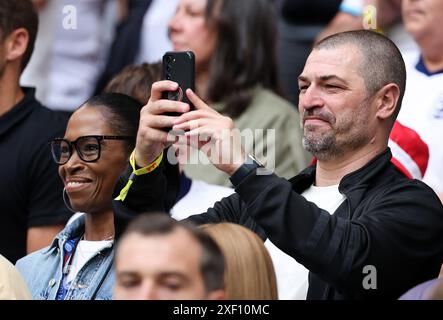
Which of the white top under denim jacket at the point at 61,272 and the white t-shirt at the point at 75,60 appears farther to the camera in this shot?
the white t-shirt at the point at 75,60

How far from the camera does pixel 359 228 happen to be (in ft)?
12.5

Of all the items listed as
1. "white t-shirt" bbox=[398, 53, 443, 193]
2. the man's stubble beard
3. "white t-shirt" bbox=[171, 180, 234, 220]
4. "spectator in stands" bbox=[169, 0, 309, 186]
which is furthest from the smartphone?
"spectator in stands" bbox=[169, 0, 309, 186]

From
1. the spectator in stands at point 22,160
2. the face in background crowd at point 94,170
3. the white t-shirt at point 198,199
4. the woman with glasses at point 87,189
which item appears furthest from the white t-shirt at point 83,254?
the spectator in stands at point 22,160

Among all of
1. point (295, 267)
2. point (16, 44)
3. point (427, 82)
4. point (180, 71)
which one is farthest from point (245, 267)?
point (16, 44)

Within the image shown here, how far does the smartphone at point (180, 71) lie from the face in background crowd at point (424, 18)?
1552mm

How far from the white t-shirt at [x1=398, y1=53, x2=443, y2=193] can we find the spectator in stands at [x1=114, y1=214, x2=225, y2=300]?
1.90 metres

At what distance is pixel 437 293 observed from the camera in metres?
3.39

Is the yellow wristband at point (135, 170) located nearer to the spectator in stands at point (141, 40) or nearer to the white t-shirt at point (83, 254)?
the white t-shirt at point (83, 254)

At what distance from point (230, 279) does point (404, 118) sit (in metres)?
1.82

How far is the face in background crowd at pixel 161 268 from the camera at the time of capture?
3.12 m

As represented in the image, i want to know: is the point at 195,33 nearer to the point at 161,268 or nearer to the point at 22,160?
the point at 22,160

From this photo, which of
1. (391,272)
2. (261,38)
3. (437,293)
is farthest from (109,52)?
(437,293)

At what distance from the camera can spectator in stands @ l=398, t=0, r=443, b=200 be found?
4.93 meters

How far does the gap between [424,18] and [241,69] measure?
1.09 meters
